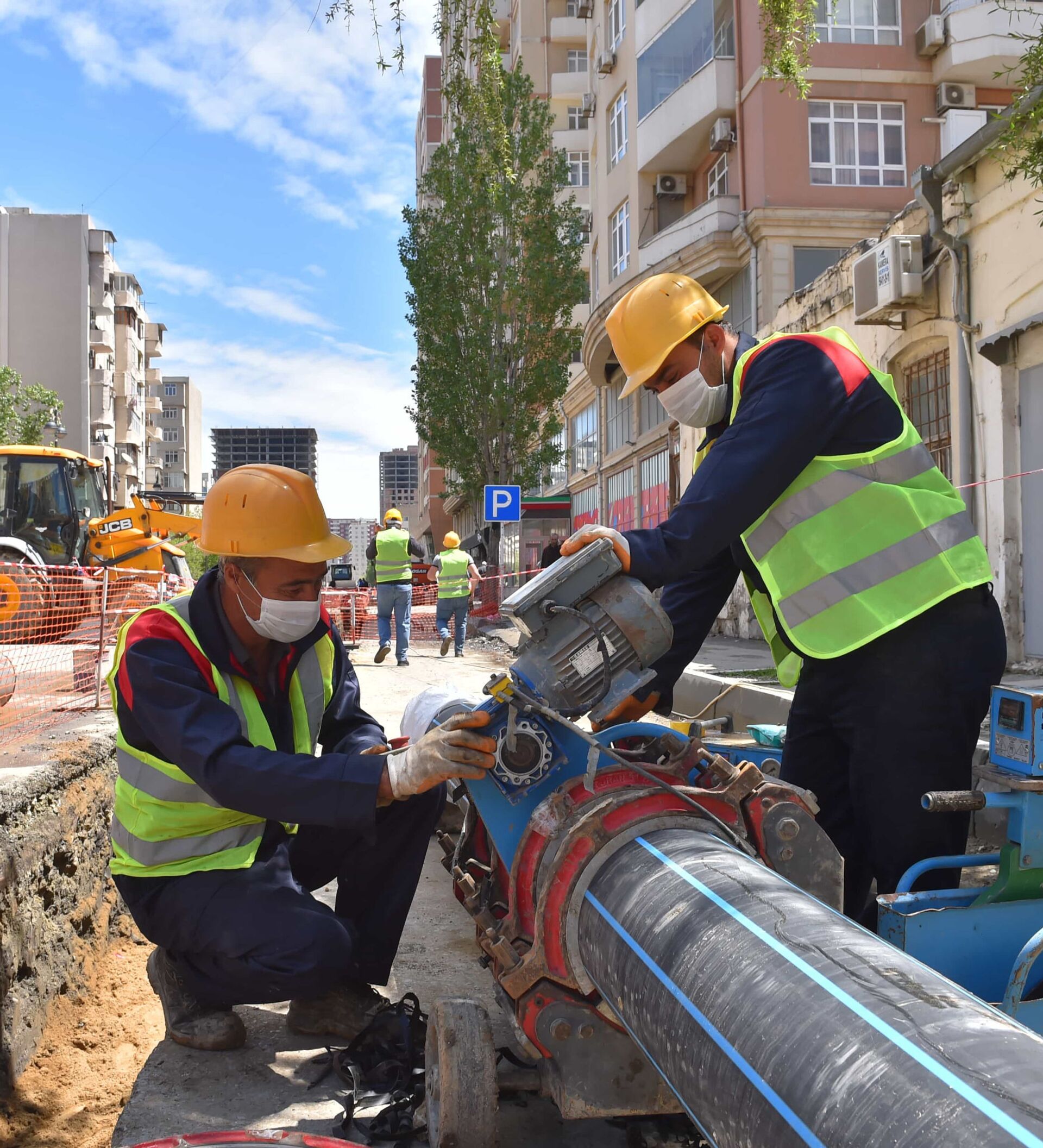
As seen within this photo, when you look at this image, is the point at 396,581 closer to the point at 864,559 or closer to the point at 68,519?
the point at 68,519

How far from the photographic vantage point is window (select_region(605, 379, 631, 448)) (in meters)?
27.8

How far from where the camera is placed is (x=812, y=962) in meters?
1.50

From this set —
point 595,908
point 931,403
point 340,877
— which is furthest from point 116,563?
point 595,908

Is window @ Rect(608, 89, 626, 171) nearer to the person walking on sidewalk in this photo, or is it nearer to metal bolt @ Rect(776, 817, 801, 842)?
the person walking on sidewalk

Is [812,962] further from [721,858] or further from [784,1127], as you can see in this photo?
[721,858]

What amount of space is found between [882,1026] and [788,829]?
2.78 ft

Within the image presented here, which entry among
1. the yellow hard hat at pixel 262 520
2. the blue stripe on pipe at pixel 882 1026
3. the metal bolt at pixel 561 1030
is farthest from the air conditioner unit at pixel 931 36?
the metal bolt at pixel 561 1030

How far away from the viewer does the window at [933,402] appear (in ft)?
39.3

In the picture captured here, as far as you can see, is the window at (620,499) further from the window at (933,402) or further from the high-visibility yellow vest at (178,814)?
the high-visibility yellow vest at (178,814)

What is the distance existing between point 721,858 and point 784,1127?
0.62m

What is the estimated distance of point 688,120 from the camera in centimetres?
2194

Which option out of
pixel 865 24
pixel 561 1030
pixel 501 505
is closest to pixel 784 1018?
pixel 561 1030

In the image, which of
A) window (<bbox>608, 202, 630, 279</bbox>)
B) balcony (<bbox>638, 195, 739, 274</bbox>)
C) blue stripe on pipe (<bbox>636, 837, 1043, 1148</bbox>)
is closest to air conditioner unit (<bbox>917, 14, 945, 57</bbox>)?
balcony (<bbox>638, 195, 739, 274</bbox>)

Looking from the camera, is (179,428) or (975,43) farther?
(179,428)
